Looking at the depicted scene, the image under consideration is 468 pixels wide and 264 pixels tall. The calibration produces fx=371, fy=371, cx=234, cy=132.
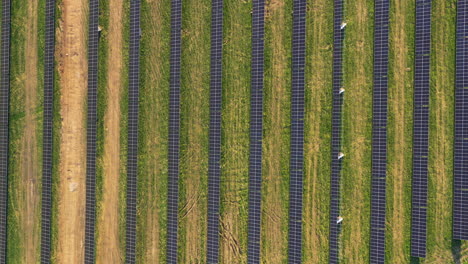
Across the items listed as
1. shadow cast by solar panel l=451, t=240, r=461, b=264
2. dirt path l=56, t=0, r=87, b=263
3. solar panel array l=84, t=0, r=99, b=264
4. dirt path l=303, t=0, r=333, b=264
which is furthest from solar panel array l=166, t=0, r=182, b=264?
shadow cast by solar panel l=451, t=240, r=461, b=264

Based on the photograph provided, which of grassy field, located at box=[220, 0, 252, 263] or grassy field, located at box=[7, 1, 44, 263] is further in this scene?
grassy field, located at box=[7, 1, 44, 263]

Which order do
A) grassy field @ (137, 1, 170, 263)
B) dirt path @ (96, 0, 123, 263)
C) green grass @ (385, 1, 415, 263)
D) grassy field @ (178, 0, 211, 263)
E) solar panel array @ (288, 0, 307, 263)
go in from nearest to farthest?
green grass @ (385, 1, 415, 263) → solar panel array @ (288, 0, 307, 263) → grassy field @ (178, 0, 211, 263) → grassy field @ (137, 1, 170, 263) → dirt path @ (96, 0, 123, 263)

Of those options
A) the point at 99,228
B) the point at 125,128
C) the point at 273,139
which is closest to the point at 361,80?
the point at 273,139

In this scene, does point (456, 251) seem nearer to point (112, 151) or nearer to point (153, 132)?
point (153, 132)

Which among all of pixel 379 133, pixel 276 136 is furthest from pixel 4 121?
pixel 379 133

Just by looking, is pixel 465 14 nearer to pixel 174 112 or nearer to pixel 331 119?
pixel 331 119

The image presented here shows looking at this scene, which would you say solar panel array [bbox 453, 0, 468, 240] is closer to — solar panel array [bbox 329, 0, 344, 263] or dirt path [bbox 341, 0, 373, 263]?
dirt path [bbox 341, 0, 373, 263]
